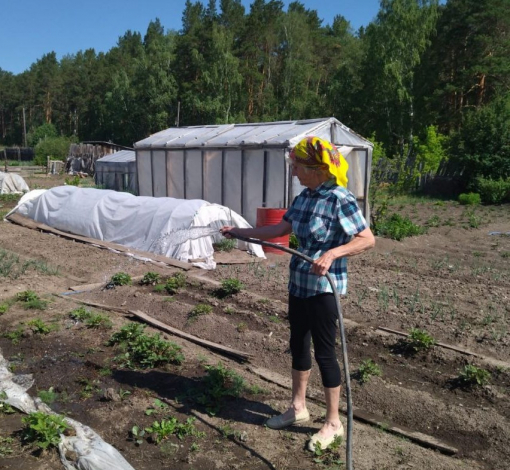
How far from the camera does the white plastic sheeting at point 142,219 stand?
9812mm

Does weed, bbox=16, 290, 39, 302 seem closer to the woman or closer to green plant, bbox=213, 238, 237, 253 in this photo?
green plant, bbox=213, 238, 237, 253

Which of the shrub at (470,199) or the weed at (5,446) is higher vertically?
the shrub at (470,199)

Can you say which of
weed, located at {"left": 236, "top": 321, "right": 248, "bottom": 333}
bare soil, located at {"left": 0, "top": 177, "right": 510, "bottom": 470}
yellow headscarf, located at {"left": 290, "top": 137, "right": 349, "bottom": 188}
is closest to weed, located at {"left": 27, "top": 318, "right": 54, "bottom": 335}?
bare soil, located at {"left": 0, "top": 177, "right": 510, "bottom": 470}

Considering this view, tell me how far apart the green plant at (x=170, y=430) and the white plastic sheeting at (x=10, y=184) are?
790 inches

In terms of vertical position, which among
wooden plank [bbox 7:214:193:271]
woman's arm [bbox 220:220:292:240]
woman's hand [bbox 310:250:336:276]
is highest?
woman's arm [bbox 220:220:292:240]

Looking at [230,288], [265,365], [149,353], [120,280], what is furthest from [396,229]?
[149,353]

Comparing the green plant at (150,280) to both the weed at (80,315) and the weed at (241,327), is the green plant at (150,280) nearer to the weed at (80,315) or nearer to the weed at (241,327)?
the weed at (80,315)

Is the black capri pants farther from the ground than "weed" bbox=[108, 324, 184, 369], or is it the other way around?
the black capri pants

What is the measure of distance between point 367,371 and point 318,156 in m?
2.20

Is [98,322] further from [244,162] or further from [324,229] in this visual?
[244,162]

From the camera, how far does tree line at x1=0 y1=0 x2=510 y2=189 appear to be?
2712 centimetres

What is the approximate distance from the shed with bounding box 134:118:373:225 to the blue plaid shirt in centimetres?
752

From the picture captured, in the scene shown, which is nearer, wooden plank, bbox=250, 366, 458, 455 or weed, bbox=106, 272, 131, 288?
wooden plank, bbox=250, 366, 458, 455

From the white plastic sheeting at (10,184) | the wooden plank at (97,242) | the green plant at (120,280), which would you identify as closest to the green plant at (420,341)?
the green plant at (120,280)
